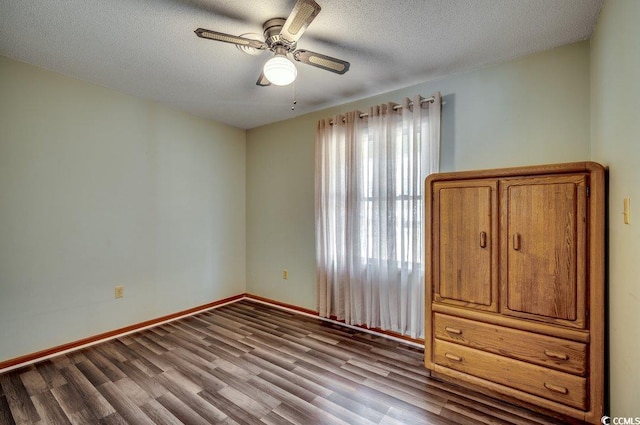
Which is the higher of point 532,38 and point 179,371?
point 532,38

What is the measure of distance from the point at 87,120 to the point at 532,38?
3702 millimetres

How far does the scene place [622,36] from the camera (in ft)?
4.42

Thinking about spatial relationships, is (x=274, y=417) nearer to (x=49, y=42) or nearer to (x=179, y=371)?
(x=179, y=371)

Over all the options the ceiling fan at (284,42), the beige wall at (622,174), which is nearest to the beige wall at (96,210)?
the ceiling fan at (284,42)

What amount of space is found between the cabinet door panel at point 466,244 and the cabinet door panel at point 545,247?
85mm

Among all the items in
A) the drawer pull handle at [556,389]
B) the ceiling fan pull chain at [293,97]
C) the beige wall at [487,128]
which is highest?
the ceiling fan pull chain at [293,97]

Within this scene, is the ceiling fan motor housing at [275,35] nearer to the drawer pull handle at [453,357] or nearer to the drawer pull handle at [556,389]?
the drawer pull handle at [453,357]

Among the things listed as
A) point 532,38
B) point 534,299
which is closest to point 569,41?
point 532,38

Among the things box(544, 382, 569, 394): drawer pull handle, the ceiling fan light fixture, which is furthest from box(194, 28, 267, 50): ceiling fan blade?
box(544, 382, 569, 394): drawer pull handle

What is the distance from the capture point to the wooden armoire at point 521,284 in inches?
64.3

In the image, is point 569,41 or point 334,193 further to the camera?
point 334,193

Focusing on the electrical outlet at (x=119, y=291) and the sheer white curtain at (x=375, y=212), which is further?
the electrical outlet at (x=119, y=291)

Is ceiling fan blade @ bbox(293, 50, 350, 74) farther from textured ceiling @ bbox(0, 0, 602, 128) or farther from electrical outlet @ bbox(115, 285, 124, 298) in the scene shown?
electrical outlet @ bbox(115, 285, 124, 298)

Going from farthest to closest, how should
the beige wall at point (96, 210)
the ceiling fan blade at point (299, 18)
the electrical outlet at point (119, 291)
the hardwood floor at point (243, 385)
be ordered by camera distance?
the electrical outlet at point (119, 291)
the beige wall at point (96, 210)
the hardwood floor at point (243, 385)
the ceiling fan blade at point (299, 18)
